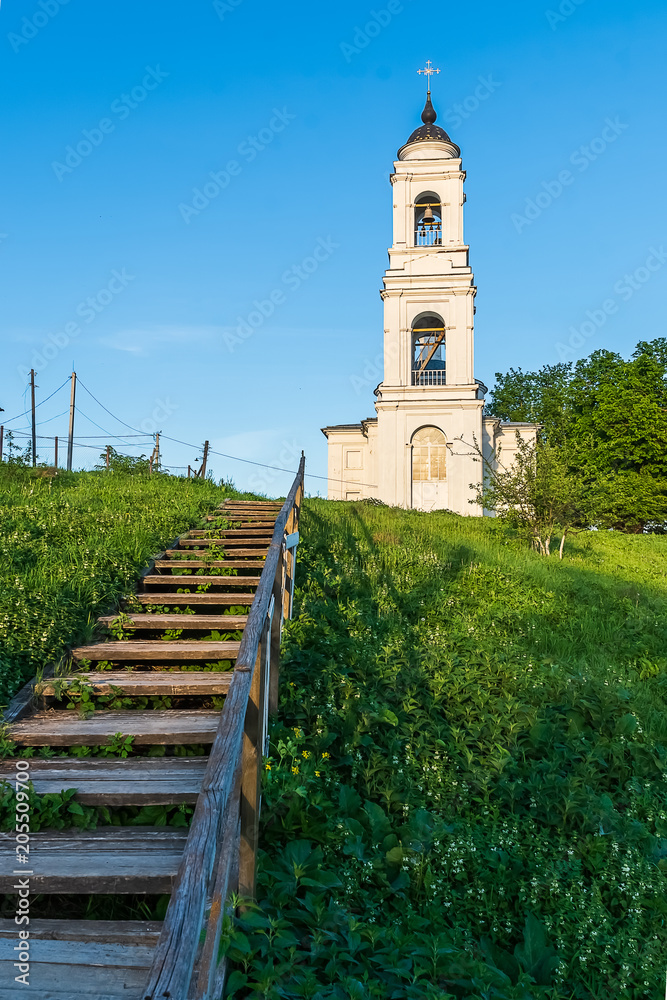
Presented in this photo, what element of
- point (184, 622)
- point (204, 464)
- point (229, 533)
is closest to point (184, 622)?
point (184, 622)

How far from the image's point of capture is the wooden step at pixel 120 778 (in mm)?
3752

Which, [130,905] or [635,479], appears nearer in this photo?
[130,905]

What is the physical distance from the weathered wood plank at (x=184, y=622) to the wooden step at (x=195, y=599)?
22.0 inches

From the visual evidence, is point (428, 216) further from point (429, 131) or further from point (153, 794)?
point (153, 794)

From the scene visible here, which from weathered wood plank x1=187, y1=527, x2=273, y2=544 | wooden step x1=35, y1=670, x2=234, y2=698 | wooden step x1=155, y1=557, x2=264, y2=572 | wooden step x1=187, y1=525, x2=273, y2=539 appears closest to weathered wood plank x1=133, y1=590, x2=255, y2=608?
wooden step x1=155, y1=557, x2=264, y2=572

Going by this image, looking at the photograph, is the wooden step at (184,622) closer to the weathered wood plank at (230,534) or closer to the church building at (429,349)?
the weathered wood plank at (230,534)

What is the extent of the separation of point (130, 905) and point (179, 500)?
9.15 m

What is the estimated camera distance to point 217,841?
7.44ft

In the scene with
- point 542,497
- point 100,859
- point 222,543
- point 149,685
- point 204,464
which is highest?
point 204,464

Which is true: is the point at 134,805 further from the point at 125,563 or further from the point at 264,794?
the point at 125,563

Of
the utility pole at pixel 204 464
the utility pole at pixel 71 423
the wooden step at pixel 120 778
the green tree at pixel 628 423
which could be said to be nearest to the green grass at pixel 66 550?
the wooden step at pixel 120 778

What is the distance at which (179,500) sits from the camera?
1204 centimetres

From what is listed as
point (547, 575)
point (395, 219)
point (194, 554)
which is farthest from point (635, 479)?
point (194, 554)

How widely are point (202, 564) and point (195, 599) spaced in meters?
1.16
